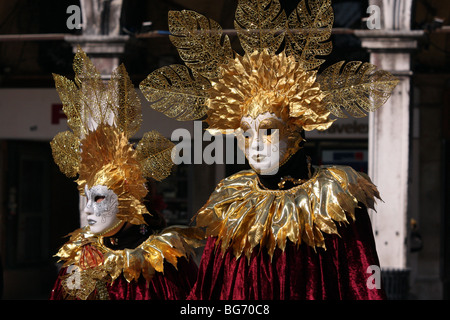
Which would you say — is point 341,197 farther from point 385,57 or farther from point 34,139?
point 34,139

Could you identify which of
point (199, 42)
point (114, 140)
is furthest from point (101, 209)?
point (199, 42)

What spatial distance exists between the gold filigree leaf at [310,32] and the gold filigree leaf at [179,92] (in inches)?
19.2

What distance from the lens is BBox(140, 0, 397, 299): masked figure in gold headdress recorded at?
374cm

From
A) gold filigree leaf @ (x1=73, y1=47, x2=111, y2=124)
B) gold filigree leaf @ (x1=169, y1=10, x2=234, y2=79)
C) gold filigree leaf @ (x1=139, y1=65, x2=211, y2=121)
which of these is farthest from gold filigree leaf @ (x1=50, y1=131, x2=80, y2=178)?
gold filigree leaf @ (x1=169, y1=10, x2=234, y2=79)

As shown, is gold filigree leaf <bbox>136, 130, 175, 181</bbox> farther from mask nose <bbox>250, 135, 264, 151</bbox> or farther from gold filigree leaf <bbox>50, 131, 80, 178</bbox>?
mask nose <bbox>250, 135, 264, 151</bbox>

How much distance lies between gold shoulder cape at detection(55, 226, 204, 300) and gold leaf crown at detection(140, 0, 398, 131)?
0.87 metres

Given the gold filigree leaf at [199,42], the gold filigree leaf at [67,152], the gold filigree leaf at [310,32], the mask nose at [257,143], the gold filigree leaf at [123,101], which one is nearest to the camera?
the mask nose at [257,143]

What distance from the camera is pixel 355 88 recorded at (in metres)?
3.88

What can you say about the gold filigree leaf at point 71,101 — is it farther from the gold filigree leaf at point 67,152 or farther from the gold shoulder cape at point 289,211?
the gold shoulder cape at point 289,211

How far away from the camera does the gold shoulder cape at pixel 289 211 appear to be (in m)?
3.75

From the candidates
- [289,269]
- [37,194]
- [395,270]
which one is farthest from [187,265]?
[37,194]

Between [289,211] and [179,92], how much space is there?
0.85 metres

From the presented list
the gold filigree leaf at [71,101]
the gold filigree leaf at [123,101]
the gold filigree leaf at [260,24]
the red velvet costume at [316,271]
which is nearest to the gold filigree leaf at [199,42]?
the gold filigree leaf at [260,24]

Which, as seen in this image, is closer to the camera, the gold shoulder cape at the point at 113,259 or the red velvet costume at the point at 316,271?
the red velvet costume at the point at 316,271
